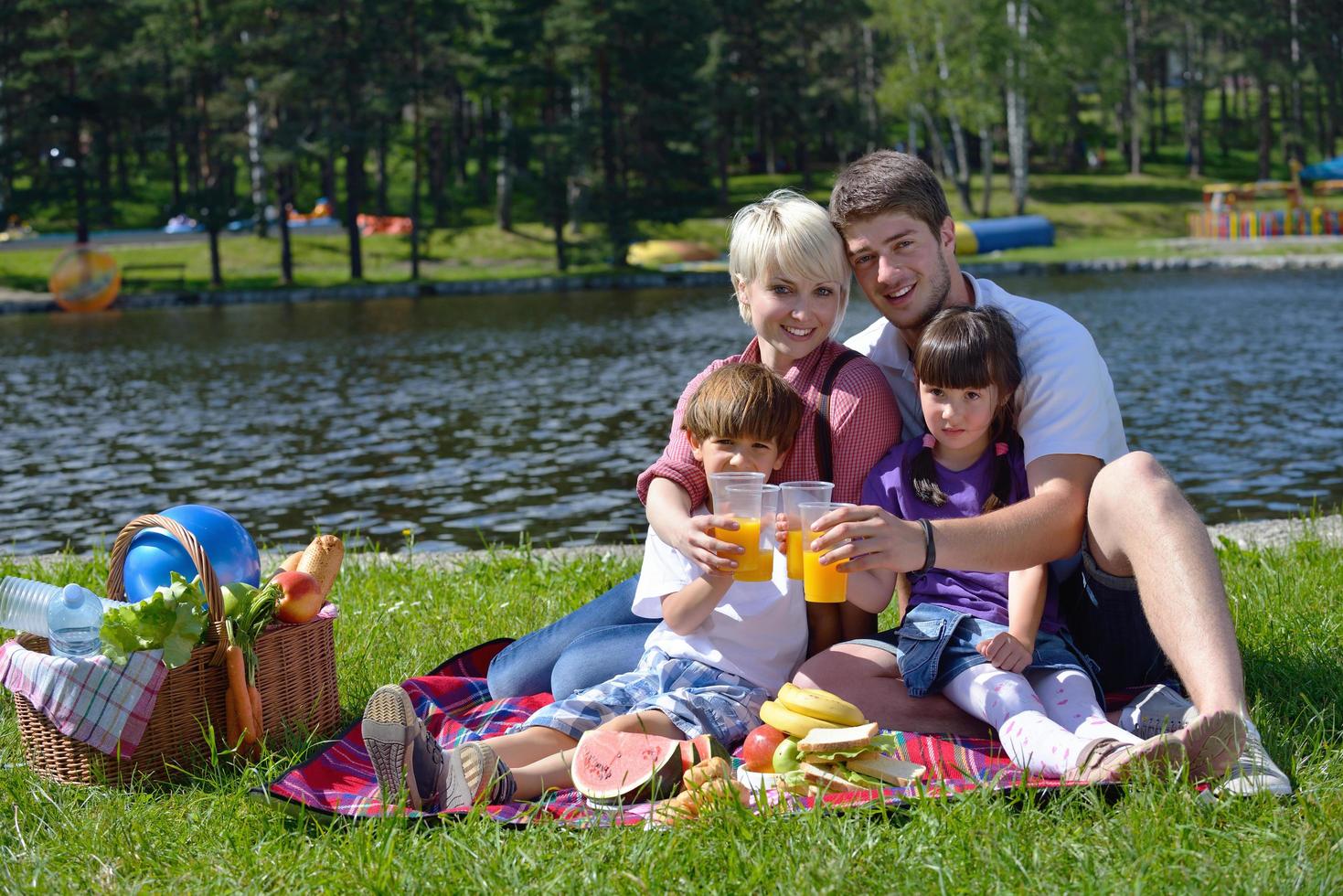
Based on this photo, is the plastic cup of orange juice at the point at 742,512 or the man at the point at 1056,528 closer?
the man at the point at 1056,528

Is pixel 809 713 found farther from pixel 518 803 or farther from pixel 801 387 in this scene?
pixel 801 387

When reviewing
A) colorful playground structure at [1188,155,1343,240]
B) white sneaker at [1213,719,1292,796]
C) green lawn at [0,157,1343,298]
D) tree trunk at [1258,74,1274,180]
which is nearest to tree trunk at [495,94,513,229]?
green lawn at [0,157,1343,298]

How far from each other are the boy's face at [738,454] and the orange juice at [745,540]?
0.38m

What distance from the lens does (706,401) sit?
154 inches

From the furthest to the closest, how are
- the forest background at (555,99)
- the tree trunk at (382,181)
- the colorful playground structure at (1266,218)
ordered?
the tree trunk at (382,181) → the colorful playground structure at (1266,218) → the forest background at (555,99)

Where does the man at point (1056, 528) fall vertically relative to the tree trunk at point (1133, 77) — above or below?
below

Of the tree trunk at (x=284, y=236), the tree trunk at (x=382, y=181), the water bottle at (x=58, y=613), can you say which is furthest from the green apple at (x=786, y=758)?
the tree trunk at (x=382, y=181)

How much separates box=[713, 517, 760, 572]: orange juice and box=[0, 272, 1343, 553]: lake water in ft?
16.2

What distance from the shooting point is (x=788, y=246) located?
3922 millimetres

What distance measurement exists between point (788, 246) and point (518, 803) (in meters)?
1.69

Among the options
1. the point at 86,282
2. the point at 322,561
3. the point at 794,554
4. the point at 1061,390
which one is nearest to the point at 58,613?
the point at 322,561

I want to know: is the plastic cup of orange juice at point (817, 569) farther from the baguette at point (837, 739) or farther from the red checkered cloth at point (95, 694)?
the red checkered cloth at point (95, 694)

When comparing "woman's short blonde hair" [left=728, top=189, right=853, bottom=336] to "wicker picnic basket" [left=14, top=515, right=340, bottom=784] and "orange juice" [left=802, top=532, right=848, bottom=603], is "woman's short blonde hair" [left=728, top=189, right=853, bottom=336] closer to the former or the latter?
"orange juice" [left=802, top=532, right=848, bottom=603]

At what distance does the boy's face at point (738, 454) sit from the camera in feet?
12.7
